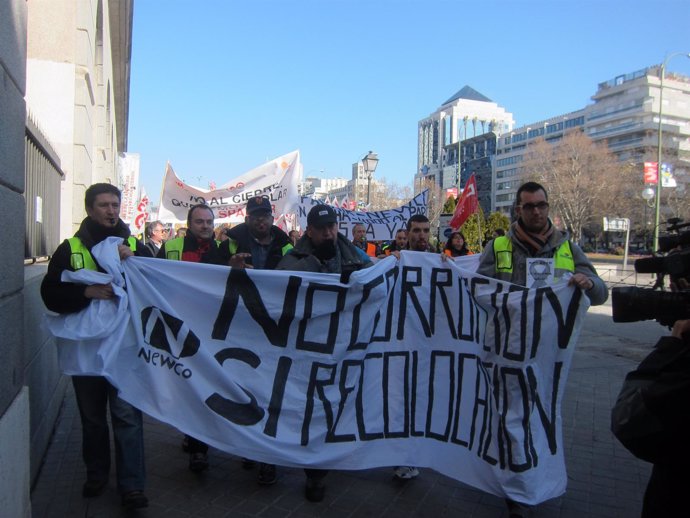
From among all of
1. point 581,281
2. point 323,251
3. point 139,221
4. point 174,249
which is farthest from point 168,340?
point 139,221

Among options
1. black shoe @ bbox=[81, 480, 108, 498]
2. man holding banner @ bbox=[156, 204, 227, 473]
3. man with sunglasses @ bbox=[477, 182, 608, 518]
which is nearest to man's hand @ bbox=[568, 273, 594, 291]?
man with sunglasses @ bbox=[477, 182, 608, 518]

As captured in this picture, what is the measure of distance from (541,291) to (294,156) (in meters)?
6.00

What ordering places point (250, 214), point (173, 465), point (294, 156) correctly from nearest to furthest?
point (173, 465) → point (250, 214) → point (294, 156)

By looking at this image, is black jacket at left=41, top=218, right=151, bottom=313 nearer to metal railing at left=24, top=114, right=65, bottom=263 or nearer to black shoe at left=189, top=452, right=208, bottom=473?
metal railing at left=24, top=114, right=65, bottom=263

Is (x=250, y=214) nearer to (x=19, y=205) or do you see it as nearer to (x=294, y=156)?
(x=19, y=205)

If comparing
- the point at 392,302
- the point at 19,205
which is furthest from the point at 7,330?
the point at 392,302

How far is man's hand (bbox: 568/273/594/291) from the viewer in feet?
11.7

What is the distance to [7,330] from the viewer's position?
9.53ft

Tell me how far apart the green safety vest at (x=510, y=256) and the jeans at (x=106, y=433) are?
2.63m

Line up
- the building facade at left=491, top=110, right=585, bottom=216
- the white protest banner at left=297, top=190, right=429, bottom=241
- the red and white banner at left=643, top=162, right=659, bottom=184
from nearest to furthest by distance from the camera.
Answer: the white protest banner at left=297, top=190, right=429, bottom=241 < the red and white banner at left=643, top=162, right=659, bottom=184 < the building facade at left=491, top=110, right=585, bottom=216

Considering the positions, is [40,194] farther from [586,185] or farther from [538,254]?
[586,185]

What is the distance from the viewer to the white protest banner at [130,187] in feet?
60.6

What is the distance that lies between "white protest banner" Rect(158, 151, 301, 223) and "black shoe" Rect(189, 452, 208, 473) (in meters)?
4.96

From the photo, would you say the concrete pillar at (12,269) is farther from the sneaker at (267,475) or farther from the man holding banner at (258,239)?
the man holding banner at (258,239)
